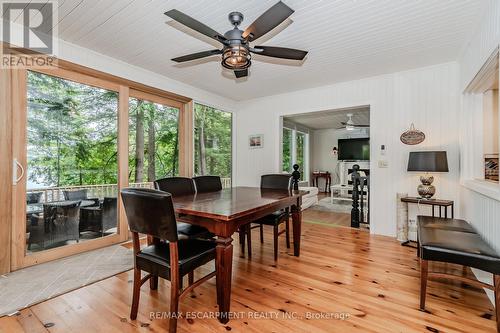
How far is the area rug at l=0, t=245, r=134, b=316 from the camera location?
6.36 feet

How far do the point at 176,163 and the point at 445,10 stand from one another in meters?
3.90

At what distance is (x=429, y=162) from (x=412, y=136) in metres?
0.61

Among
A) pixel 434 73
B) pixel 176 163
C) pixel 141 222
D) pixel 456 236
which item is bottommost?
pixel 456 236

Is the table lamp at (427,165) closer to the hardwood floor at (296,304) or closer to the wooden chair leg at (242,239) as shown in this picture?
the hardwood floor at (296,304)

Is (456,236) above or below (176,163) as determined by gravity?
below

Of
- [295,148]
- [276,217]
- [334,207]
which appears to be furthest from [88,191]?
[295,148]

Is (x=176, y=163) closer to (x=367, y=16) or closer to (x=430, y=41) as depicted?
(x=367, y=16)

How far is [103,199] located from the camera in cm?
323

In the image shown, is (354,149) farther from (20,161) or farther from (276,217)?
(20,161)

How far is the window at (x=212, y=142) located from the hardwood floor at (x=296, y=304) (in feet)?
7.91

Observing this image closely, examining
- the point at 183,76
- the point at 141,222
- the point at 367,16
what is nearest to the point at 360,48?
the point at 367,16

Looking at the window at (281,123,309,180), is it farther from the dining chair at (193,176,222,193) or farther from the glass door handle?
the glass door handle

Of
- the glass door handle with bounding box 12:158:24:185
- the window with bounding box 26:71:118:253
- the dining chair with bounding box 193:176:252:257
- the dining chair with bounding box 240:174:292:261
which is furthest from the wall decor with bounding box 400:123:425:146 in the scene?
the glass door handle with bounding box 12:158:24:185

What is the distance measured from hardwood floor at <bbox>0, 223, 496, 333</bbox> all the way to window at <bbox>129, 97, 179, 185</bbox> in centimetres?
165
